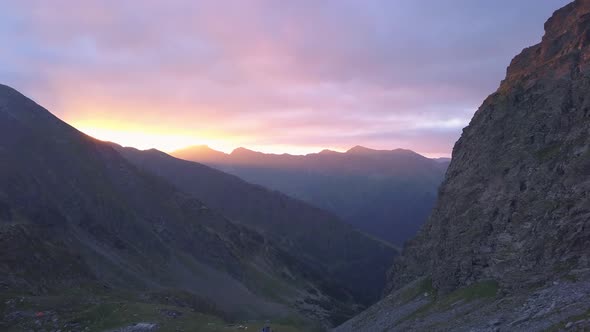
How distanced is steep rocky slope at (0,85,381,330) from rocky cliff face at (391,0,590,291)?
5751 cm

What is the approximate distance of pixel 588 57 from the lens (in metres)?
69.4

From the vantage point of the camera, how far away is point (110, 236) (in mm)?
134250

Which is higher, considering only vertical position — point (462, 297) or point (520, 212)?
point (520, 212)

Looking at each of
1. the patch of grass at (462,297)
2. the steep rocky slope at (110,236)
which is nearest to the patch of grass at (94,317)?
the steep rocky slope at (110,236)

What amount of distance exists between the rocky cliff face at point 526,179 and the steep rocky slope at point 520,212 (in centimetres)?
17

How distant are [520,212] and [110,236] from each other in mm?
107380

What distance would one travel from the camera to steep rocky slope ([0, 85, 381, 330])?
309ft

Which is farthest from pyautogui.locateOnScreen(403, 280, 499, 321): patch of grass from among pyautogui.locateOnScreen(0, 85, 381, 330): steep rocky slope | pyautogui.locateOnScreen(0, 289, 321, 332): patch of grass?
pyautogui.locateOnScreen(0, 85, 381, 330): steep rocky slope

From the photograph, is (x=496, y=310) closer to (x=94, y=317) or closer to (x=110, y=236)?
(x=94, y=317)

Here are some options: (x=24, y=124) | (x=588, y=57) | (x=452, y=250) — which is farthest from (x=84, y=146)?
(x=588, y=57)

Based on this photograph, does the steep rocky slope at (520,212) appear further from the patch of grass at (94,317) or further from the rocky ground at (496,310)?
the patch of grass at (94,317)

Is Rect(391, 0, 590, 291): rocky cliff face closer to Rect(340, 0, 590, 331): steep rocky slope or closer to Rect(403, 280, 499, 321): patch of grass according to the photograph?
Rect(340, 0, 590, 331): steep rocky slope

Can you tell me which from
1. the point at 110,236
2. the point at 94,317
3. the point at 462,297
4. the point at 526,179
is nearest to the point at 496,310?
the point at 462,297

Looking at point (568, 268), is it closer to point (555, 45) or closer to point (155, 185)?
point (555, 45)
